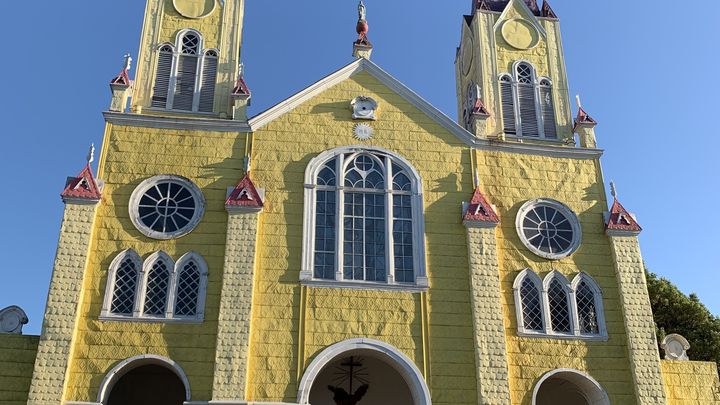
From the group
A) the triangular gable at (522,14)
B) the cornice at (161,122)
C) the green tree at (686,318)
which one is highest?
the triangular gable at (522,14)

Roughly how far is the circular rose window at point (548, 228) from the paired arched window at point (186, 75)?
34.7ft

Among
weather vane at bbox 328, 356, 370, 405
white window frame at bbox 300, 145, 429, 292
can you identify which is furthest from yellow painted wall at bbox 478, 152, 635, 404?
weather vane at bbox 328, 356, 370, 405

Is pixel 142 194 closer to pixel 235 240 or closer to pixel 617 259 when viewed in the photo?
pixel 235 240

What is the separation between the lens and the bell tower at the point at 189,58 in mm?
22703

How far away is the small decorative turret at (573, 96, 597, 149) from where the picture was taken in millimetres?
23438

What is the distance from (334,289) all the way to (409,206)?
3616mm

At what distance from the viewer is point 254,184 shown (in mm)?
20797

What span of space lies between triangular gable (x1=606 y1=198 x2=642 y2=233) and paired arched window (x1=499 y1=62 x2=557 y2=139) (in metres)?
3.50

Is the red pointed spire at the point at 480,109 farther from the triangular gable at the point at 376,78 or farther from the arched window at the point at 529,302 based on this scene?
the arched window at the point at 529,302

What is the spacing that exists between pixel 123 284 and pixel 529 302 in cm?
1142

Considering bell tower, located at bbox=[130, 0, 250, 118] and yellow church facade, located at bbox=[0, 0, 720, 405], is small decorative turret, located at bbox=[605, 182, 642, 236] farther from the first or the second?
bell tower, located at bbox=[130, 0, 250, 118]

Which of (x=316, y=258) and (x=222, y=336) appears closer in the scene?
(x=222, y=336)

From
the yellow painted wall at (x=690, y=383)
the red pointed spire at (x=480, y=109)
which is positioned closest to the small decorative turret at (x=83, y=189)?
the red pointed spire at (x=480, y=109)

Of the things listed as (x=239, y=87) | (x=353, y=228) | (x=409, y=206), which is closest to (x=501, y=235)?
(x=409, y=206)
